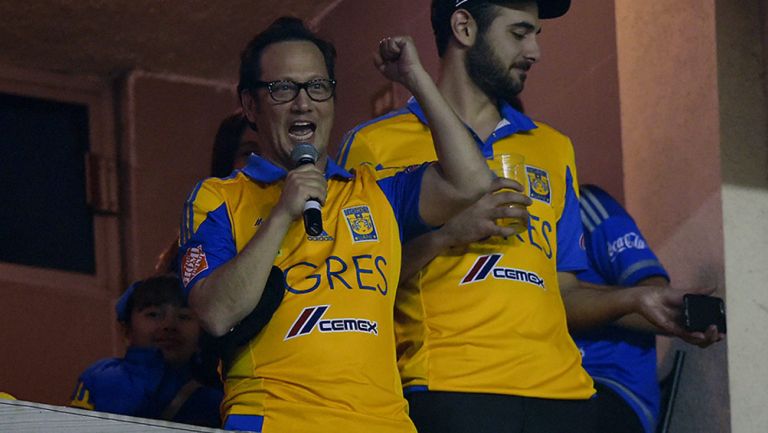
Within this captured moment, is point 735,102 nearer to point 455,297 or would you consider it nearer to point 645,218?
point 645,218

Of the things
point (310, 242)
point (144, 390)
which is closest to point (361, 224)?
point (310, 242)

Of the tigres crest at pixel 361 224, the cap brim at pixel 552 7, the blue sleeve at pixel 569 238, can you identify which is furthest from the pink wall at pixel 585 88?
the tigres crest at pixel 361 224

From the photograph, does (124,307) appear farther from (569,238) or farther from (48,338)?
(48,338)

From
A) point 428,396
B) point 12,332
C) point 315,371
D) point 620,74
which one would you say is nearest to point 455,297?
point 428,396

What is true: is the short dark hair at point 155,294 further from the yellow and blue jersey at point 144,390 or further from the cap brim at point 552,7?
the cap brim at point 552,7

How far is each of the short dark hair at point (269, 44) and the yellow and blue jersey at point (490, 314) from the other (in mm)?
228

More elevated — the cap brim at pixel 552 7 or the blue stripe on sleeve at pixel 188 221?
the cap brim at pixel 552 7

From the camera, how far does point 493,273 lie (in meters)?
2.72

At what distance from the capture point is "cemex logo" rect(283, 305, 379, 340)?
2.42 m

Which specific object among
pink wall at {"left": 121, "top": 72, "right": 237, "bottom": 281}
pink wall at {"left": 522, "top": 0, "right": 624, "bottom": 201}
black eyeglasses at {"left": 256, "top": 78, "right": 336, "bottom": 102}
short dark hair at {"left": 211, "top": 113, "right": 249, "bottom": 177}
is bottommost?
black eyeglasses at {"left": 256, "top": 78, "right": 336, "bottom": 102}

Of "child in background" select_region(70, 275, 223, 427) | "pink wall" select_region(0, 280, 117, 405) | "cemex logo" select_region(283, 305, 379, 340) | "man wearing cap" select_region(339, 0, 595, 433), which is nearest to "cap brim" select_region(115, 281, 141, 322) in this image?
"child in background" select_region(70, 275, 223, 427)

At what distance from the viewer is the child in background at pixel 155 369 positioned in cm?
329

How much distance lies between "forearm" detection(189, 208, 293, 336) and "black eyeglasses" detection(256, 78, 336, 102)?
330 mm

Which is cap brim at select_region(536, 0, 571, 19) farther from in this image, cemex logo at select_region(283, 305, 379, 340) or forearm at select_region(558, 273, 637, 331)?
cemex logo at select_region(283, 305, 379, 340)
